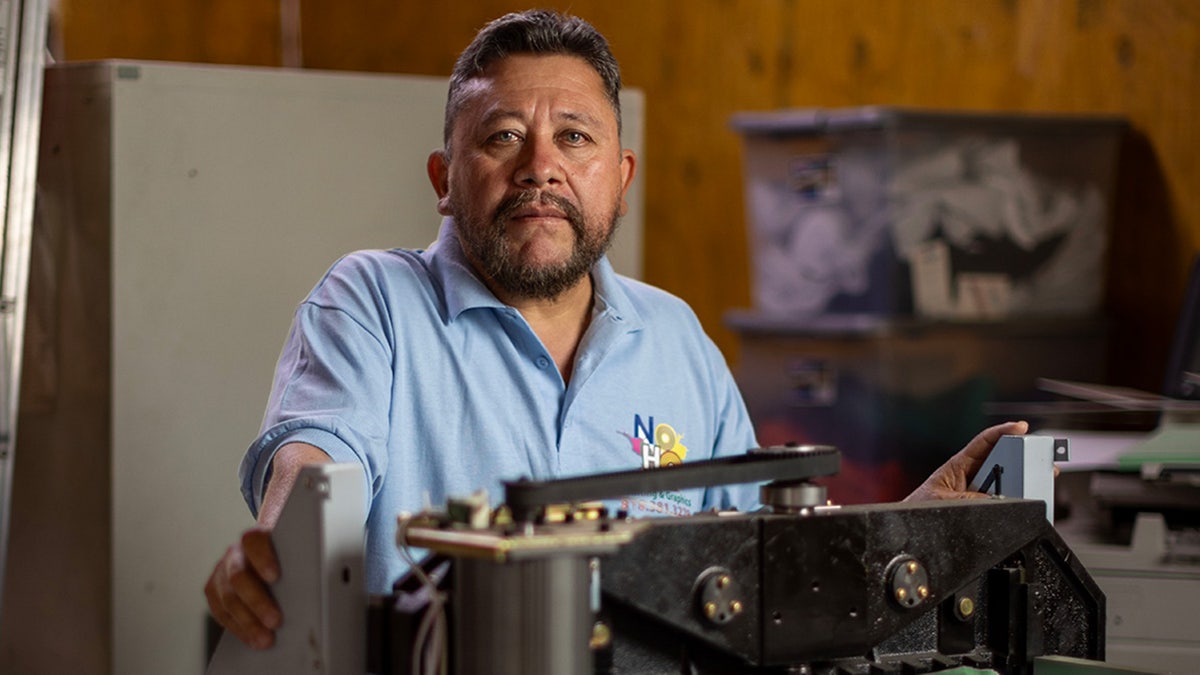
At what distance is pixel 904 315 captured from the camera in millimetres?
3229

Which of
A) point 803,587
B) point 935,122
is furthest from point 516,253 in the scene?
point 935,122

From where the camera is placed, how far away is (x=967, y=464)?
136 cm

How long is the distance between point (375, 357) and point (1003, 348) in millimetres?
2114

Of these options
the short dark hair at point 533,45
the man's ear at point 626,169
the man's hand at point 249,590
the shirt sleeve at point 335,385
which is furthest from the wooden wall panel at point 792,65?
the man's hand at point 249,590

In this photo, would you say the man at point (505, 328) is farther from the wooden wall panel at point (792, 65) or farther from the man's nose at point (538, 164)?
the wooden wall panel at point (792, 65)

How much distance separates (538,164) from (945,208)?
1.87m

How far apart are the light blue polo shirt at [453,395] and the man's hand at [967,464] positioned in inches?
12.0

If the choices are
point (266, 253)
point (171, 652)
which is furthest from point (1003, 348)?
point (171, 652)

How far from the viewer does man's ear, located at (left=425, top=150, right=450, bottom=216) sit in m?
1.72

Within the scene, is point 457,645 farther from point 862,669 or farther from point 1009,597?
point 1009,597

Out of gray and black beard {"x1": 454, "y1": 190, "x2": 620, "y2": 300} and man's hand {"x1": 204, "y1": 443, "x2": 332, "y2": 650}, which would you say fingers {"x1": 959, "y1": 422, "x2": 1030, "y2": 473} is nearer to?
gray and black beard {"x1": 454, "y1": 190, "x2": 620, "y2": 300}

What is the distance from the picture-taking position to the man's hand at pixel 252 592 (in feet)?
3.45

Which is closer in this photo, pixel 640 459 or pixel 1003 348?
pixel 640 459

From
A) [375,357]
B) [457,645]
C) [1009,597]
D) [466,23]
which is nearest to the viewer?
[457,645]
